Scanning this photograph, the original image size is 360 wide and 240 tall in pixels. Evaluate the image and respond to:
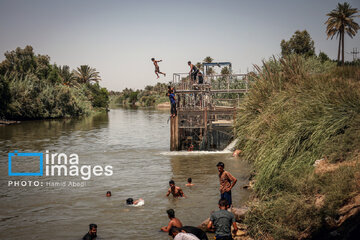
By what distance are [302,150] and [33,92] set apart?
57.8 m

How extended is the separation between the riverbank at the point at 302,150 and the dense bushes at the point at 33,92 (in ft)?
159

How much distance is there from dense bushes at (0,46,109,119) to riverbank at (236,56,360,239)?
48.6 metres

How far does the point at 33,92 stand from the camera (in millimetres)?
59438

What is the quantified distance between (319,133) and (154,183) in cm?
940

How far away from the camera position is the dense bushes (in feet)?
179

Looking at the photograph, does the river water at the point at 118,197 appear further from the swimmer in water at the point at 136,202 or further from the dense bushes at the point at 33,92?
the dense bushes at the point at 33,92

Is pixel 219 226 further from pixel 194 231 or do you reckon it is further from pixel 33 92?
pixel 33 92

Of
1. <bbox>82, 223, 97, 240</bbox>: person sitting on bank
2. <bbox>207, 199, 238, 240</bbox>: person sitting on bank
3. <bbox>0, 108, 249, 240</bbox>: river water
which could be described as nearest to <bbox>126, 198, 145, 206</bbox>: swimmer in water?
<bbox>0, 108, 249, 240</bbox>: river water

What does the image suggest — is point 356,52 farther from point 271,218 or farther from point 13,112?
point 13,112

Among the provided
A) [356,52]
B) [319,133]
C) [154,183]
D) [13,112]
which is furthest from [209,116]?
[13,112]

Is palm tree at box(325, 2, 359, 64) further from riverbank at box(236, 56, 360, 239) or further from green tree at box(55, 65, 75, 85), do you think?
green tree at box(55, 65, 75, 85)

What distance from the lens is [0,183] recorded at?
17562 millimetres

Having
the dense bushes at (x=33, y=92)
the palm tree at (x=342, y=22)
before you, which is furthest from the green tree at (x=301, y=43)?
the dense bushes at (x=33, y=92)

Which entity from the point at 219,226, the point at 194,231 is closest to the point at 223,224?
the point at 219,226
